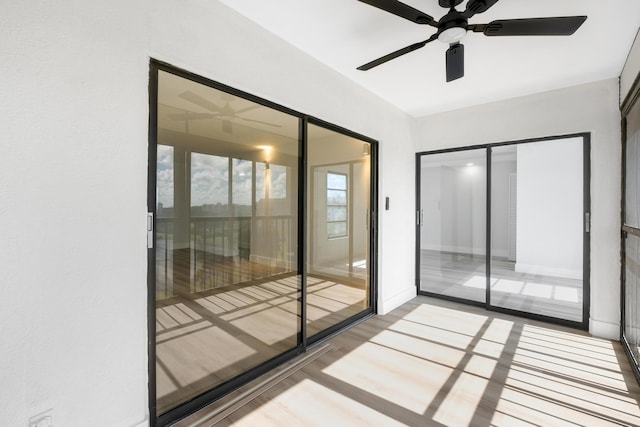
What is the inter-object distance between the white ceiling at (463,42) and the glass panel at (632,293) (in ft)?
5.56

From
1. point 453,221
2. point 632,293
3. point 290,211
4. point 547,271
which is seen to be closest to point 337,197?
point 290,211

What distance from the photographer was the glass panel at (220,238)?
1849 millimetres

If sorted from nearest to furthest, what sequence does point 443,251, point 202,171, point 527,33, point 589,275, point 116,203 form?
Answer: 1. point 116,203
2. point 527,33
3. point 202,171
4. point 589,275
5. point 443,251

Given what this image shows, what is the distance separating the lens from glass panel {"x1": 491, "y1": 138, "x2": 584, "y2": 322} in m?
3.90

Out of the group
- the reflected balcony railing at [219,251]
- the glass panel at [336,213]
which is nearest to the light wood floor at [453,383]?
the reflected balcony railing at [219,251]

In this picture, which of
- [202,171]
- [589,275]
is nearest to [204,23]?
[202,171]

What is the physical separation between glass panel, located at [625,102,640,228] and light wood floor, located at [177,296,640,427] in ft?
4.24

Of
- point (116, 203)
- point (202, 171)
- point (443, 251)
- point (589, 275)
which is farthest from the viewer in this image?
point (443, 251)

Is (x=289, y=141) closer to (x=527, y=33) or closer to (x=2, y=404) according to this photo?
(x=527, y=33)

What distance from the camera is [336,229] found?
3264 mm

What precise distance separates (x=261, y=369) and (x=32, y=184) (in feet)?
6.25

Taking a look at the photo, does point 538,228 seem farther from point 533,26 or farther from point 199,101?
point 199,101

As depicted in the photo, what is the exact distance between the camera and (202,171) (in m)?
2.00

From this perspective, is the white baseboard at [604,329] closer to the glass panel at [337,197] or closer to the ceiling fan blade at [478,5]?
the glass panel at [337,197]
